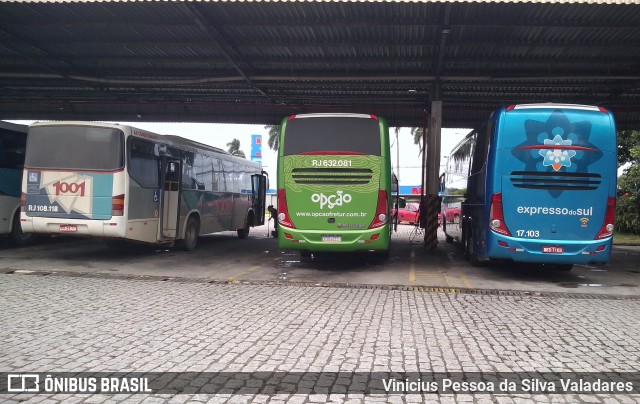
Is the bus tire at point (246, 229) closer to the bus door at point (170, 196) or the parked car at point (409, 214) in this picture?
the bus door at point (170, 196)

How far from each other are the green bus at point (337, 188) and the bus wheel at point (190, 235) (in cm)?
443

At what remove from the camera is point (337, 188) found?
11.0 metres

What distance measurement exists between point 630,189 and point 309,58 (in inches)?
752

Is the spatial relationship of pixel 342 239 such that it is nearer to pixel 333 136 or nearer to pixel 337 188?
pixel 337 188

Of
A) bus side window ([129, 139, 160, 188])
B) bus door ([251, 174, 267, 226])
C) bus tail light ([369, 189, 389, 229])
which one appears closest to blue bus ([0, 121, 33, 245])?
bus side window ([129, 139, 160, 188])

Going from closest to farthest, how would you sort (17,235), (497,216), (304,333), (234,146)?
(304,333), (497,216), (17,235), (234,146)

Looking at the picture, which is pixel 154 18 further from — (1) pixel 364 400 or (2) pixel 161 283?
(1) pixel 364 400

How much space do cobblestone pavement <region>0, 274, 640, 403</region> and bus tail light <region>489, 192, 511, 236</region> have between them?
1558 mm

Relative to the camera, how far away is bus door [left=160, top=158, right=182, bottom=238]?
13.3 m

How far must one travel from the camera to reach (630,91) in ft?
54.7

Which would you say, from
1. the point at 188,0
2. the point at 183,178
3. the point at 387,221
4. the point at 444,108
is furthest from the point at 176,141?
the point at 444,108

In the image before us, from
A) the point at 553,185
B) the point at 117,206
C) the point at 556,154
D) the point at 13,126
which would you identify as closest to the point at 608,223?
the point at 553,185

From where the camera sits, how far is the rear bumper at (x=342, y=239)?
10961mm

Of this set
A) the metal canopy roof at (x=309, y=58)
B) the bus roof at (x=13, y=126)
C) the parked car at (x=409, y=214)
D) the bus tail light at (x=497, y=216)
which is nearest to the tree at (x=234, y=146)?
the parked car at (x=409, y=214)
